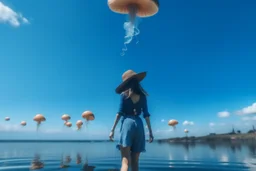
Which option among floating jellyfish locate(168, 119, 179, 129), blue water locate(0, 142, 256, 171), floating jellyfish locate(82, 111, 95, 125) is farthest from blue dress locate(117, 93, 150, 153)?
floating jellyfish locate(168, 119, 179, 129)

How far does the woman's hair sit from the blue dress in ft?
0.57

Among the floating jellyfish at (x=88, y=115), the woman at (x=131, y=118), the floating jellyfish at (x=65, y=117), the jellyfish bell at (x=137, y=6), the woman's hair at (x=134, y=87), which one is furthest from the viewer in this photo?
the floating jellyfish at (x=65, y=117)

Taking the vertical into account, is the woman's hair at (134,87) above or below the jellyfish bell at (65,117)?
below

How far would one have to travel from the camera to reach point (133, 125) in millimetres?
4684

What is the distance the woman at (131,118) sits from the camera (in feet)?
15.2

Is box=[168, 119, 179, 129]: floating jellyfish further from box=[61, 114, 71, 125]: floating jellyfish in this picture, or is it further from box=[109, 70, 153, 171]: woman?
box=[109, 70, 153, 171]: woman

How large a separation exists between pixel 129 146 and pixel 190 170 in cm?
860

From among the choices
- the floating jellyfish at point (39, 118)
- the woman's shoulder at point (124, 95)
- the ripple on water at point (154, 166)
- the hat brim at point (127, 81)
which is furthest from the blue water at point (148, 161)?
the woman's shoulder at point (124, 95)

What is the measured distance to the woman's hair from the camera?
16.4 ft

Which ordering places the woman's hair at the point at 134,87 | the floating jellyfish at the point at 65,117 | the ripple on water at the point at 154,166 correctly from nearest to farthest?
the woman's hair at the point at 134,87 < the ripple on water at the point at 154,166 < the floating jellyfish at the point at 65,117

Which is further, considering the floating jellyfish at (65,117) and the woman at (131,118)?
the floating jellyfish at (65,117)

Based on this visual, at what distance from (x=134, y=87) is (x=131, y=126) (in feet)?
3.03

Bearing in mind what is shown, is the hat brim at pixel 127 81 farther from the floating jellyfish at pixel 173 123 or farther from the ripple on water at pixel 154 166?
the floating jellyfish at pixel 173 123

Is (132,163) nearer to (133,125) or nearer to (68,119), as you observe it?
(133,125)
